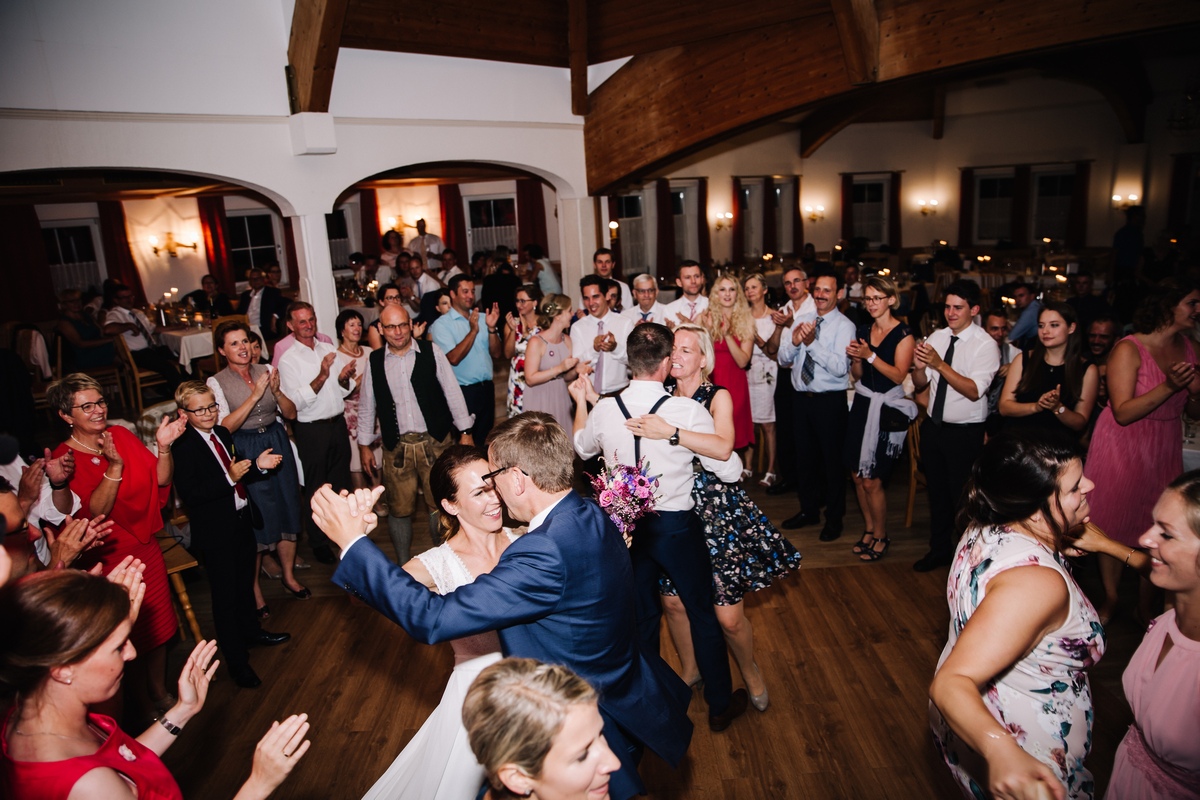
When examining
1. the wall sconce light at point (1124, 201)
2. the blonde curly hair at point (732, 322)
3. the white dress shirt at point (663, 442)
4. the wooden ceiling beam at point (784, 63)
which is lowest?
the white dress shirt at point (663, 442)

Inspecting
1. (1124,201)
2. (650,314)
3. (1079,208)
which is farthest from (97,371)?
(1124,201)

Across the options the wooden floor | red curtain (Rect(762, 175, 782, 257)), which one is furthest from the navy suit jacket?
red curtain (Rect(762, 175, 782, 257))

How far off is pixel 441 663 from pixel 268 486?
1.33 m

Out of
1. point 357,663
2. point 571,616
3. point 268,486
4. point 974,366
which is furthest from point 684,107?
point 571,616

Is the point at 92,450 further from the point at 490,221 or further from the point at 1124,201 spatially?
the point at 1124,201

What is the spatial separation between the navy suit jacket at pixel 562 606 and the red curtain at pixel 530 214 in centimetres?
1366

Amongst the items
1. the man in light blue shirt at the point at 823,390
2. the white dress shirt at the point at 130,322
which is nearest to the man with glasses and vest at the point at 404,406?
the man in light blue shirt at the point at 823,390

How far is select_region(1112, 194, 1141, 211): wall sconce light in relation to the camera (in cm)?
1315

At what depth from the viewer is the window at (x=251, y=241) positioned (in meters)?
13.5

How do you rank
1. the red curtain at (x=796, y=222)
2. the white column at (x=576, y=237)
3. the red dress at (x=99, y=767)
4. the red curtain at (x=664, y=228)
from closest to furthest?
the red dress at (x=99, y=767)
the white column at (x=576, y=237)
the red curtain at (x=664, y=228)
the red curtain at (x=796, y=222)

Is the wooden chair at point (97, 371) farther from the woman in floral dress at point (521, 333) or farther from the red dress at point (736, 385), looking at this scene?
the red dress at point (736, 385)

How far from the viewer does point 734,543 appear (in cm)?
291

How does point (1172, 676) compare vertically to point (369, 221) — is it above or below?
below

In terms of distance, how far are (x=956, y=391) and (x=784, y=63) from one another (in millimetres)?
4120
